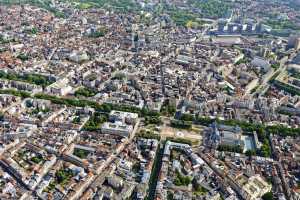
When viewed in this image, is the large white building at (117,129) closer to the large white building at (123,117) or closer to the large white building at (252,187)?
the large white building at (123,117)

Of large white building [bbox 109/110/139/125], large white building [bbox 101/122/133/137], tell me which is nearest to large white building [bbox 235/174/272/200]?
large white building [bbox 101/122/133/137]

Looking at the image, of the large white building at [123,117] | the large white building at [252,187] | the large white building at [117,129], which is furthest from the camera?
the large white building at [123,117]

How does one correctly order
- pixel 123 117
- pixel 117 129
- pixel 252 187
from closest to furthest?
pixel 252 187
pixel 117 129
pixel 123 117

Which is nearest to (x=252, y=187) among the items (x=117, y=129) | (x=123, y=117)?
(x=117, y=129)

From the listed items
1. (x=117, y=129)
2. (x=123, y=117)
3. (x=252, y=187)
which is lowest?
(x=252, y=187)

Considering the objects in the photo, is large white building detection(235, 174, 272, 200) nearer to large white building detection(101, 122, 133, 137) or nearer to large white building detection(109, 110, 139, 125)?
large white building detection(101, 122, 133, 137)

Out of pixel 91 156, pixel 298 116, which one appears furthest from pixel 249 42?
pixel 91 156

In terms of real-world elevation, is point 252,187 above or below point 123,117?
below

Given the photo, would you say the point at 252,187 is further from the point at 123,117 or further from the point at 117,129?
the point at 123,117

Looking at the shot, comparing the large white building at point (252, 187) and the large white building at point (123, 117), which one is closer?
the large white building at point (252, 187)

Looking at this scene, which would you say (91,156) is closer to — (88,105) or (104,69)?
(88,105)

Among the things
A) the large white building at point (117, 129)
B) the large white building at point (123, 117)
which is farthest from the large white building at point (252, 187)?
the large white building at point (123, 117)
